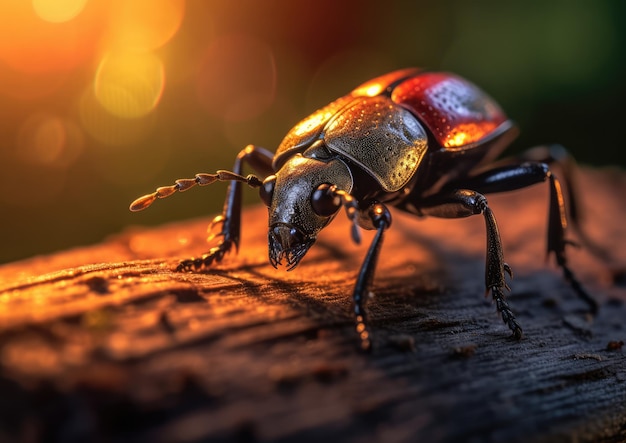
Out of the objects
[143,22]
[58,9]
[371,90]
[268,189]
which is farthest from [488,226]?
[143,22]

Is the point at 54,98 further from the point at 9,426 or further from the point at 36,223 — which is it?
the point at 9,426

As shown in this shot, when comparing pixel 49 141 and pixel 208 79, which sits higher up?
pixel 208 79

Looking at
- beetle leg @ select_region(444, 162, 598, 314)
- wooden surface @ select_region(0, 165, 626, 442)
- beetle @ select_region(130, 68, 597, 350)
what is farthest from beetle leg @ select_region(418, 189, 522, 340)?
beetle leg @ select_region(444, 162, 598, 314)

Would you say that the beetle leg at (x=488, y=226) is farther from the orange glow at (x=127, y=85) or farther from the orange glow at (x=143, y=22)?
the orange glow at (x=143, y=22)

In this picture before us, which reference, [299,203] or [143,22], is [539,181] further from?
[143,22]

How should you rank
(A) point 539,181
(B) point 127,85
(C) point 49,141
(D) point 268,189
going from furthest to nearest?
(B) point 127,85 → (C) point 49,141 → (A) point 539,181 → (D) point 268,189

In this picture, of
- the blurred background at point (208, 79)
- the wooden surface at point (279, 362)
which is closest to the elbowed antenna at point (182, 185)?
the wooden surface at point (279, 362)

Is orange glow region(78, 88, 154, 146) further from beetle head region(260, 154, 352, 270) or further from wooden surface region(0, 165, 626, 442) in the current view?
beetle head region(260, 154, 352, 270)
